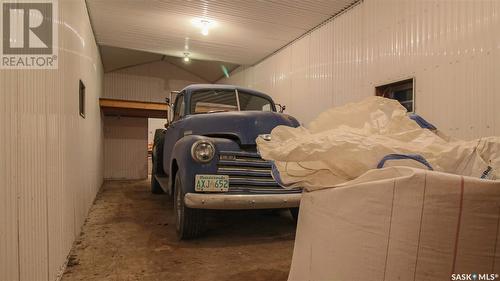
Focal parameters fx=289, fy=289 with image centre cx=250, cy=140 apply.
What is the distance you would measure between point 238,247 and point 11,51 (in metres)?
2.39

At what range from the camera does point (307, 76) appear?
5789 millimetres

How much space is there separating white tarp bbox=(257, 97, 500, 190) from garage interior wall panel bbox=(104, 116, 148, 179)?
29.2ft

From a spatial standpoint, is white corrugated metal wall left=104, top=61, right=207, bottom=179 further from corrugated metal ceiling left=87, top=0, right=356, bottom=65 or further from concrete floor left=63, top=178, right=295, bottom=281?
concrete floor left=63, top=178, right=295, bottom=281

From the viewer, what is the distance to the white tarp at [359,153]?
1.07 meters

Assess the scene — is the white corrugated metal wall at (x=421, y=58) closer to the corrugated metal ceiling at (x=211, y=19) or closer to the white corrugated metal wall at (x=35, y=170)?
the corrugated metal ceiling at (x=211, y=19)

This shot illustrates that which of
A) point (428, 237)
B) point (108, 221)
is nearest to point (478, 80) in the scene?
point (428, 237)

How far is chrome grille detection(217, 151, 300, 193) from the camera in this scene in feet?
9.47

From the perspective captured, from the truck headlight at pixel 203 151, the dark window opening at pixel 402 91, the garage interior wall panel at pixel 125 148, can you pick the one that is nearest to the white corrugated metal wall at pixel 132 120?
the garage interior wall panel at pixel 125 148

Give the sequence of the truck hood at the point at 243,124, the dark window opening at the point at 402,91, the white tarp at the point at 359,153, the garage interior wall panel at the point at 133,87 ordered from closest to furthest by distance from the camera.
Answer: the white tarp at the point at 359,153, the truck hood at the point at 243,124, the dark window opening at the point at 402,91, the garage interior wall panel at the point at 133,87

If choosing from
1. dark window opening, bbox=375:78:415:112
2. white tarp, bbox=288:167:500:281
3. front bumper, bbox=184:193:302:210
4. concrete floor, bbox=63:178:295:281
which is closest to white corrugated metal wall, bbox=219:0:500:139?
dark window opening, bbox=375:78:415:112

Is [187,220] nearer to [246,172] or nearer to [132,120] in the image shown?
[246,172]

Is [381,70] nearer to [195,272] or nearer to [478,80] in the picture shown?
[478,80]

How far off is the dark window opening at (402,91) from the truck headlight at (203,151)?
2.64 meters

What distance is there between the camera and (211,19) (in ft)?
17.4
